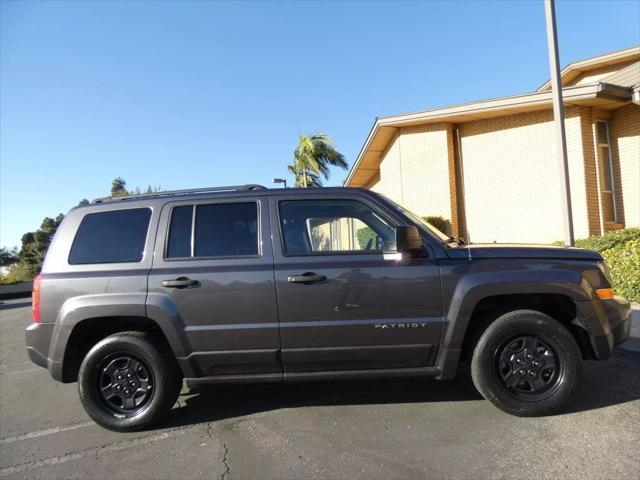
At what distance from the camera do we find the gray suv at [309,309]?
3.75 meters

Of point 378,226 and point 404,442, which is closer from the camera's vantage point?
point 404,442

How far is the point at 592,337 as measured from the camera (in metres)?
3.75

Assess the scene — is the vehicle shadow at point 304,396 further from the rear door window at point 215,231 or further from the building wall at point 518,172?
the building wall at point 518,172

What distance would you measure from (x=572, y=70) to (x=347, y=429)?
17.2m

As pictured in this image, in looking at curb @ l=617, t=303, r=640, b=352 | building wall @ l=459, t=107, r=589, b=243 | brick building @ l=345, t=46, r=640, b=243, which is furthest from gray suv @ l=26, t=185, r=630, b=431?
building wall @ l=459, t=107, r=589, b=243

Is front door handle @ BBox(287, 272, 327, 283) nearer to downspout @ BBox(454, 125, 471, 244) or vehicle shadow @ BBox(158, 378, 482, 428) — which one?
vehicle shadow @ BBox(158, 378, 482, 428)

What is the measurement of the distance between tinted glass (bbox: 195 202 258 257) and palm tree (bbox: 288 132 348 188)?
59.2 feet

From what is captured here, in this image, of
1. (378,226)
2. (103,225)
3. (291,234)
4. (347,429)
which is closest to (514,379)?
(347,429)

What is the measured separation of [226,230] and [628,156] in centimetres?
1169

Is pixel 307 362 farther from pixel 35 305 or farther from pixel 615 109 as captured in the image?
pixel 615 109

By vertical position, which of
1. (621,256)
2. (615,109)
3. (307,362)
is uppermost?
(615,109)

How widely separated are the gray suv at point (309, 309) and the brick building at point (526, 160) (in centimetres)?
827

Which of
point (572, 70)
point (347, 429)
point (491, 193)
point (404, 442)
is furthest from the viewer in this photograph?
point (572, 70)

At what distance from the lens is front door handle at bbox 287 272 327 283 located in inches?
148
